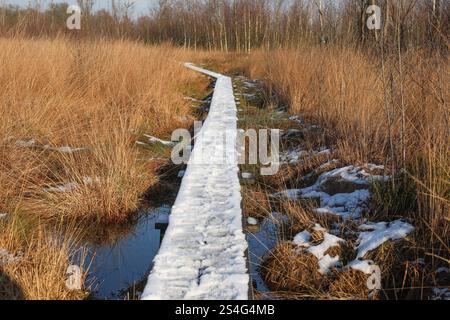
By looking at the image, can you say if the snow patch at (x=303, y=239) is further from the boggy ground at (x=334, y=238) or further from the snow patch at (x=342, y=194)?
the snow patch at (x=342, y=194)

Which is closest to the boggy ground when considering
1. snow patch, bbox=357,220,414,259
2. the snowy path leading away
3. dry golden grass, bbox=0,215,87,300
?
snow patch, bbox=357,220,414,259

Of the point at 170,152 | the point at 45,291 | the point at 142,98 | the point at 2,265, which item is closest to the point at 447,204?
the point at 45,291

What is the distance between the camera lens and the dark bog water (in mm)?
2730

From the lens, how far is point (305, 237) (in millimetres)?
3066

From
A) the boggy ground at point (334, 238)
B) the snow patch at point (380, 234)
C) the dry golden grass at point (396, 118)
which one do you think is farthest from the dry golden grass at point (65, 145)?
the dry golden grass at point (396, 118)

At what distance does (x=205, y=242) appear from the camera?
9.15 ft

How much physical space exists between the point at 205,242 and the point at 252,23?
2283cm

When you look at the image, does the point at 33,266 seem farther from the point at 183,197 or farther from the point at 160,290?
the point at 183,197

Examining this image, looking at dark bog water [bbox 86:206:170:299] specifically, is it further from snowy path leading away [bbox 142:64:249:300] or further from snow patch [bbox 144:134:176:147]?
snow patch [bbox 144:134:176:147]

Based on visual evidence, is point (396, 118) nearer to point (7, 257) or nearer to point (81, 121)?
point (7, 257)

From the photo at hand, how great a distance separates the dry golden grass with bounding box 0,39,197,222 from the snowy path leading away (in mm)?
575

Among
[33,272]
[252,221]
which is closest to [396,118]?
[252,221]

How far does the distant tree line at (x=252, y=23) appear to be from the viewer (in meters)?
3.51

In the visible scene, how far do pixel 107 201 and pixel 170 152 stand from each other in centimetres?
176
